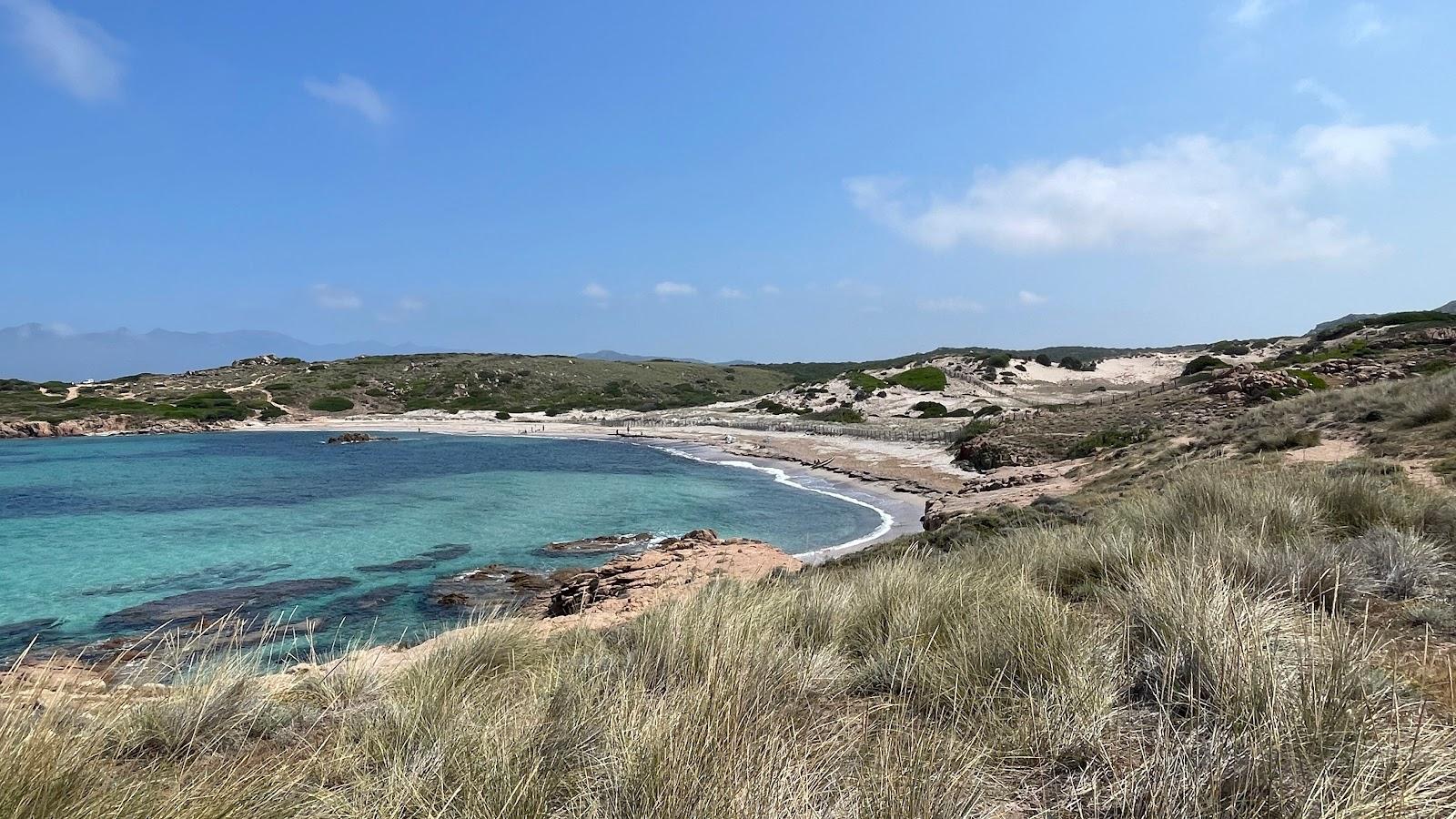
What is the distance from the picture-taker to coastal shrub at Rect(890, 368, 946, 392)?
53875 millimetres

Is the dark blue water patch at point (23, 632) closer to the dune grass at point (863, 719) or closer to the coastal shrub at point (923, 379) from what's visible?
the dune grass at point (863, 719)

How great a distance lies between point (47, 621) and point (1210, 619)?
1792 centimetres

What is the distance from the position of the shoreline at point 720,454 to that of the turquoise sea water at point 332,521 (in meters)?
0.98

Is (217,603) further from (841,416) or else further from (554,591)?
(841,416)

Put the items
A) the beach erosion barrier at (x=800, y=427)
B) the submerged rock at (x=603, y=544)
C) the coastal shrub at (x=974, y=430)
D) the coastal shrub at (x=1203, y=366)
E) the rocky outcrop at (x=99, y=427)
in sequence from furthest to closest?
the rocky outcrop at (x=99, y=427) → the coastal shrub at (x=1203, y=366) → the beach erosion barrier at (x=800, y=427) → the coastal shrub at (x=974, y=430) → the submerged rock at (x=603, y=544)

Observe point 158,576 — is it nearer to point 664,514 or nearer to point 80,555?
point 80,555

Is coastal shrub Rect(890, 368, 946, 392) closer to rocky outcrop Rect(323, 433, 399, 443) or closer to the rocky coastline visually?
the rocky coastline

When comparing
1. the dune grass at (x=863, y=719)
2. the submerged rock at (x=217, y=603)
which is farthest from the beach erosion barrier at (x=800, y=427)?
the dune grass at (x=863, y=719)

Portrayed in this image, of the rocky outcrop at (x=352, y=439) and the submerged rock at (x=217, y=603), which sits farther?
the rocky outcrop at (x=352, y=439)

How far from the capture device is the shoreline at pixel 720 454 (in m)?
20.3

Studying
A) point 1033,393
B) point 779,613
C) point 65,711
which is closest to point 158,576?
point 65,711

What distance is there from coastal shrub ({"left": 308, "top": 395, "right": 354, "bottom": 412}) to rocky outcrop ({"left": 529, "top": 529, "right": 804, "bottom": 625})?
72.9m

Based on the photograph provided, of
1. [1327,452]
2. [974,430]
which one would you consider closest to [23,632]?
[1327,452]

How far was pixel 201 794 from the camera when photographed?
2326 mm
